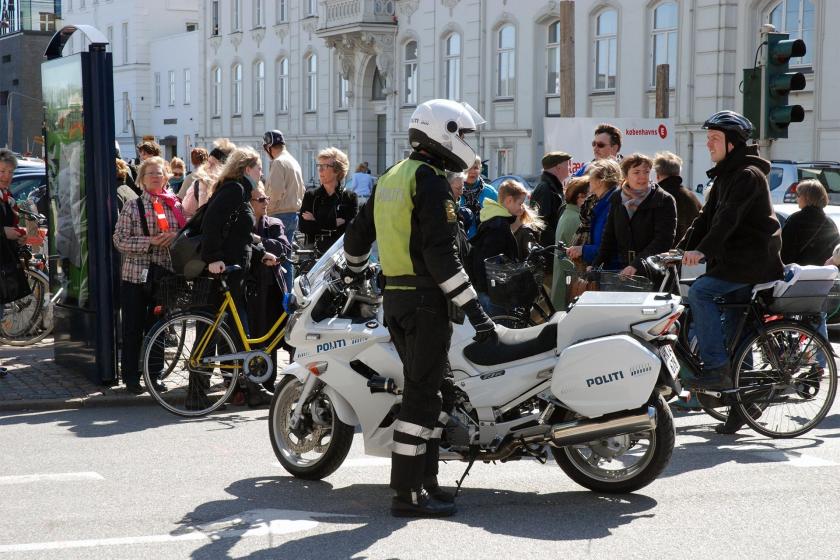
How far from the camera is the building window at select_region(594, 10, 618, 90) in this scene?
31.9m

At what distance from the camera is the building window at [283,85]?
159ft

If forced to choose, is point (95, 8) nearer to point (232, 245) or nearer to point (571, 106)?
point (571, 106)

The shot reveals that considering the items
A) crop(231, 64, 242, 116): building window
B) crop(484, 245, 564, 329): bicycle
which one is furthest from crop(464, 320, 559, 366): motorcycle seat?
crop(231, 64, 242, 116): building window

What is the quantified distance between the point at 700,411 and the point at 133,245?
4271mm

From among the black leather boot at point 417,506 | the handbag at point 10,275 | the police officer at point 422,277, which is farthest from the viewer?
the handbag at point 10,275

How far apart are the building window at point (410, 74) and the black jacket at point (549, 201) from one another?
1144 inches

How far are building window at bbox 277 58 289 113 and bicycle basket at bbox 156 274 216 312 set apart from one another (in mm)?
39814

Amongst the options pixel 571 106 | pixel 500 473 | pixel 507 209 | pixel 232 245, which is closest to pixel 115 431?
pixel 232 245

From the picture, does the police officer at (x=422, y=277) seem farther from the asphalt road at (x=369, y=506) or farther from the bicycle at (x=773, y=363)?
the bicycle at (x=773, y=363)

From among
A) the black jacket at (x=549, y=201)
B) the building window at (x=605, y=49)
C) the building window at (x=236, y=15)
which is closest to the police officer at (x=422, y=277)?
the black jacket at (x=549, y=201)

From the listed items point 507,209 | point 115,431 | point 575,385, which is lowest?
point 115,431

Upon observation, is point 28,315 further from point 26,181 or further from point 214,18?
point 214,18

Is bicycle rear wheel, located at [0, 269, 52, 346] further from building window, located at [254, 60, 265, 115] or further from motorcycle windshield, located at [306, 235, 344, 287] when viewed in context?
building window, located at [254, 60, 265, 115]

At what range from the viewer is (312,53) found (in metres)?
46.3
